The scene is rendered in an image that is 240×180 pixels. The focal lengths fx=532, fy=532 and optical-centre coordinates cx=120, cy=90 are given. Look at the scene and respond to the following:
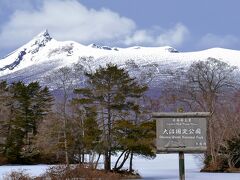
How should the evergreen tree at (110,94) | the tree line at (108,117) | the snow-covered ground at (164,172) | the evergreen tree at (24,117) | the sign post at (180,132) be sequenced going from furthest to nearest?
the evergreen tree at (24,117)
the evergreen tree at (110,94)
the tree line at (108,117)
the snow-covered ground at (164,172)
the sign post at (180,132)

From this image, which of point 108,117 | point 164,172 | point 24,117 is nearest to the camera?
point 108,117

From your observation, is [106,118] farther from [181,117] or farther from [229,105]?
[181,117]

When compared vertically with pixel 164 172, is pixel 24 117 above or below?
above

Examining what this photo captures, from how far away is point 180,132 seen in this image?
43.0 ft

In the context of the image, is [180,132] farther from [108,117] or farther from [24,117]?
[24,117]

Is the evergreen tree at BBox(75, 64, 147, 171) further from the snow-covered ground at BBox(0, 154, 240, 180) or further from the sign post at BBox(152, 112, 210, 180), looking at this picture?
the sign post at BBox(152, 112, 210, 180)

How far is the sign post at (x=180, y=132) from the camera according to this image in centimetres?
1305

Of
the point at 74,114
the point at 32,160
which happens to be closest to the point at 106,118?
the point at 74,114

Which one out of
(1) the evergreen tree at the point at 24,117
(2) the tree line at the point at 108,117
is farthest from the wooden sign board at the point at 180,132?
(1) the evergreen tree at the point at 24,117

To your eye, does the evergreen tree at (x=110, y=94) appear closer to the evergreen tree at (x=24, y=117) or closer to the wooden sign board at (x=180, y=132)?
the wooden sign board at (x=180, y=132)

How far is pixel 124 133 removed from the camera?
3591cm

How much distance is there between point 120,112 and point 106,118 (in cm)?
115

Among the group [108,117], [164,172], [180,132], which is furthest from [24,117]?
[180,132]

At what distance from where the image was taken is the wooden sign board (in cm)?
1305
